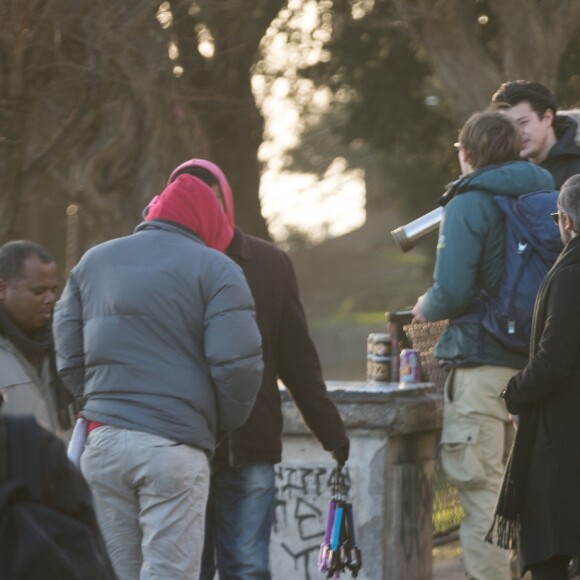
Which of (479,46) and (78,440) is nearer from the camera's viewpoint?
(78,440)

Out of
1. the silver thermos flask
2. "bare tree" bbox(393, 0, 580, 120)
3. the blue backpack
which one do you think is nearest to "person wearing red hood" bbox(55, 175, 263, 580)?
the blue backpack

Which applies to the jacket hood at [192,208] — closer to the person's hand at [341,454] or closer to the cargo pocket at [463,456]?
the person's hand at [341,454]

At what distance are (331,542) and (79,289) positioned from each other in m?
1.59

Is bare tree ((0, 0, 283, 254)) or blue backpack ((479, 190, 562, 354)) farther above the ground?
bare tree ((0, 0, 283, 254))

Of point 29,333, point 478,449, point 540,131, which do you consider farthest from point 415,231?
point 29,333

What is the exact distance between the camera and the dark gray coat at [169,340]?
4336 millimetres

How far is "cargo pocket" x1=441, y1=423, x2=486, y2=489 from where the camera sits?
557 cm

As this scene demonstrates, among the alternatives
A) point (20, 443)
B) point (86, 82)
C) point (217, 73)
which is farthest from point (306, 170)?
point (20, 443)

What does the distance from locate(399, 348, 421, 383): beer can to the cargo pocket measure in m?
0.98

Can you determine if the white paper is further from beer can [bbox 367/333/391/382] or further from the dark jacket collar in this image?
beer can [bbox 367/333/391/382]

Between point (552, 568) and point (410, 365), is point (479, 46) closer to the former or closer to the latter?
point (410, 365)

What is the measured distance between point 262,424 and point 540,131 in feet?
6.05

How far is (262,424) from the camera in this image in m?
5.09

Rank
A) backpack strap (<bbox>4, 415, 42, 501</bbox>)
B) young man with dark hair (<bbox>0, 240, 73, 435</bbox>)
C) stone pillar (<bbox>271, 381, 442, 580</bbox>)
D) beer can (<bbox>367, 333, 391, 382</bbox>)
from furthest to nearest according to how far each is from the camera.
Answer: beer can (<bbox>367, 333, 391, 382</bbox>), stone pillar (<bbox>271, 381, 442, 580</bbox>), young man with dark hair (<bbox>0, 240, 73, 435</bbox>), backpack strap (<bbox>4, 415, 42, 501</bbox>)
